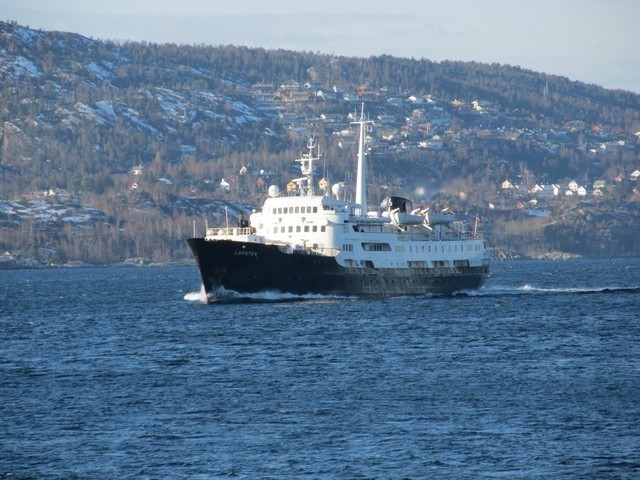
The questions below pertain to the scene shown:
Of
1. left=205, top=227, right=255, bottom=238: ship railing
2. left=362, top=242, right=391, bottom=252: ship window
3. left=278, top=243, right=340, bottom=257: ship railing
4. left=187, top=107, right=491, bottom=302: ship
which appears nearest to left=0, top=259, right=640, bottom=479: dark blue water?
left=187, top=107, right=491, bottom=302: ship

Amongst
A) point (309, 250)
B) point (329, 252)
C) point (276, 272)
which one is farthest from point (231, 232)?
point (329, 252)

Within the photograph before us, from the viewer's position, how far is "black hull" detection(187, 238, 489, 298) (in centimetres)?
8062

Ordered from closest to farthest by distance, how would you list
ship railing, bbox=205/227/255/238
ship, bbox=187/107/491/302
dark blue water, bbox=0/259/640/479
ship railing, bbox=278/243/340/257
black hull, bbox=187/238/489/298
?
dark blue water, bbox=0/259/640/479
black hull, bbox=187/238/489/298
ship, bbox=187/107/491/302
ship railing, bbox=278/243/340/257
ship railing, bbox=205/227/255/238

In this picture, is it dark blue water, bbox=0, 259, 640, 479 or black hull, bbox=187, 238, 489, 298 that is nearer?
dark blue water, bbox=0, 259, 640, 479

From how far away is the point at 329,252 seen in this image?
279ft

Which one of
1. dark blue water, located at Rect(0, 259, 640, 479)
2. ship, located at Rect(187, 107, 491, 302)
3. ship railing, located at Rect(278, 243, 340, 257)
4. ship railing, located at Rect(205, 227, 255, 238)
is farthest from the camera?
ship railing, located at Rect(205, 227, 255, 238)

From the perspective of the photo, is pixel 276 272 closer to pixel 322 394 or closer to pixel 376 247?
pixel 376 247

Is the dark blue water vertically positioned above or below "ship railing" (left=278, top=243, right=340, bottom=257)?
below

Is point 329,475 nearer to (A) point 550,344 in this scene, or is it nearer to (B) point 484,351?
(B) point 484,351

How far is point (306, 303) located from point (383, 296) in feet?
30.4

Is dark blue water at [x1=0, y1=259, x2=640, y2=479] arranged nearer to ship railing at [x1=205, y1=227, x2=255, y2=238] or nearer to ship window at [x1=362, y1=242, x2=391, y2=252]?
ship railing at [x1=205, y1=227, x2=255, y2=238]

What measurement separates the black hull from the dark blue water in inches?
84.9

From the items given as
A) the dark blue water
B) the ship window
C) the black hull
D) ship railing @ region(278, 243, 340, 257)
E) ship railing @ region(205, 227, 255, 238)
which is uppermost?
ship railing @ region(205, 227, 255, 238)

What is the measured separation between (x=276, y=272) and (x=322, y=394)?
117 ft
